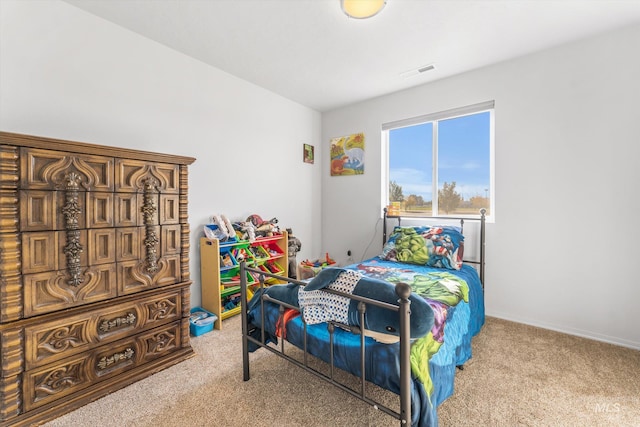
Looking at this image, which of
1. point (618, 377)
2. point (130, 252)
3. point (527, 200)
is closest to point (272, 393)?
point (130, 252)

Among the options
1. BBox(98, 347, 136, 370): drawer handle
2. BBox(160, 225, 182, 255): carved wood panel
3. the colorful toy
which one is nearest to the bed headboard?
the colorful toy

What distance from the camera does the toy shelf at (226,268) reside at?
2.68m

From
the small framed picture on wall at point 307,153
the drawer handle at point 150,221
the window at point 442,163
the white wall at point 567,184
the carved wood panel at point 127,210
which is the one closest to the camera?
the carved wood panel at point 127,210

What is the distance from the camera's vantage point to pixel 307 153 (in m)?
4.09

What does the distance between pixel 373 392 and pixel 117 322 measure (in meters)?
1.77

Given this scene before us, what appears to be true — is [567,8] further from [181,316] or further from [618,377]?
[181,316]

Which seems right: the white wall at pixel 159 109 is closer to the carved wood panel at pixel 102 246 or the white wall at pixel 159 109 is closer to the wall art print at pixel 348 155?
the wall art print at pixel 348 155

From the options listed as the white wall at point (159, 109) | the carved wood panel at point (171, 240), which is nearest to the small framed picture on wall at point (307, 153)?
the white wall at point (159, 109)

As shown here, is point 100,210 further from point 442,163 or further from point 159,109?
point 442,163

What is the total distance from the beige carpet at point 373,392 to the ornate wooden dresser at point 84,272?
20cm

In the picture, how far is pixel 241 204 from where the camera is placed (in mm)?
3252

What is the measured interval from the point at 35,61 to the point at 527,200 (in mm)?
4213

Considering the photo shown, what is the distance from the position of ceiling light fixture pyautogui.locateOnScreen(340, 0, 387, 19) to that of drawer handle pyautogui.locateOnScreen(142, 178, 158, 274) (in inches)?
74.1

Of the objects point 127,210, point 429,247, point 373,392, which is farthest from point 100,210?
point 429,247
